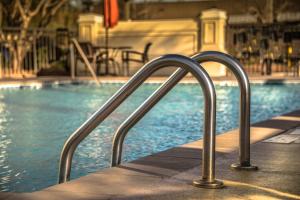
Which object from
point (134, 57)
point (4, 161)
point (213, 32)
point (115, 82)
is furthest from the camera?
point (134, 57)

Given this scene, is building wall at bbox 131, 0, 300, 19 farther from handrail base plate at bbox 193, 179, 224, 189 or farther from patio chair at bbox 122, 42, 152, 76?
handrail base plate at bbox 193, 179, 224, 189

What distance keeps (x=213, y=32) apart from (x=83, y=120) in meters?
10.4

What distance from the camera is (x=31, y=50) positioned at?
1897 cm

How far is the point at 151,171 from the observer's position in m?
3.62

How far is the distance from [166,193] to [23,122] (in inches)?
199

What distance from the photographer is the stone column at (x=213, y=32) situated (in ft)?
57.0

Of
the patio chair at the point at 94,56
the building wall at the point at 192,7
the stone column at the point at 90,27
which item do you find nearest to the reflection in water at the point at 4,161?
the patio chair at the point at 94,56

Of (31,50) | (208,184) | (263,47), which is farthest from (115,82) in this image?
(208,184)

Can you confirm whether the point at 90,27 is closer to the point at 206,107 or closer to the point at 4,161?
the point at 4,161

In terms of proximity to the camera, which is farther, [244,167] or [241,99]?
[244,167]

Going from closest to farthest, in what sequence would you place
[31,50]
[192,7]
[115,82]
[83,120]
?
[83,120]
[115,82]
[31,50]
[192,7]

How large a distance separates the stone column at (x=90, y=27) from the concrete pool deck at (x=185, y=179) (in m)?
15.1

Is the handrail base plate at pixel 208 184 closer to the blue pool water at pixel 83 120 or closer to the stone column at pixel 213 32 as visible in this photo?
the blue pool water at pixel 83 120

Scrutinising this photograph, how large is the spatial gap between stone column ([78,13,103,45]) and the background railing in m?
0.68
